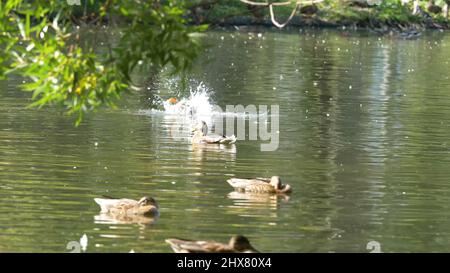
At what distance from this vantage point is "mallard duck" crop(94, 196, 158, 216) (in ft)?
66.5

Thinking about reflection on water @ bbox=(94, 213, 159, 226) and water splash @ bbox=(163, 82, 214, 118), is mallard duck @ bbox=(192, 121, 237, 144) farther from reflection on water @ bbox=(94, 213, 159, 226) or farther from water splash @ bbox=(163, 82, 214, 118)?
reflection on water @ bbox=(94, 213, 159, 226)

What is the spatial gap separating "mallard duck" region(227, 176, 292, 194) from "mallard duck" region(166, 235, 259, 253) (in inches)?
240

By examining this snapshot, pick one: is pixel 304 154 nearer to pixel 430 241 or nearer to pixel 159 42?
pixel 430 241

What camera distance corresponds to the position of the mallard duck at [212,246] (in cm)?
1647

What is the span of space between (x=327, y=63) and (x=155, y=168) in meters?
37.0

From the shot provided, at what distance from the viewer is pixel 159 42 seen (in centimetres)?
1452

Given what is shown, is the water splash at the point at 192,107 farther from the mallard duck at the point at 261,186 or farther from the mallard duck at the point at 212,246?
the mallard duck at the point at 212,246

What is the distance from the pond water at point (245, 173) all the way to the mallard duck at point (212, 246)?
3.90ft

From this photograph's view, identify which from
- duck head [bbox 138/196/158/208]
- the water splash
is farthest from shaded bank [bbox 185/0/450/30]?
duck head [bbox 138/196/158/208]

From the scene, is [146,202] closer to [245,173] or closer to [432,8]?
[245,173]

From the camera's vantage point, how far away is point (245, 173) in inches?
1022

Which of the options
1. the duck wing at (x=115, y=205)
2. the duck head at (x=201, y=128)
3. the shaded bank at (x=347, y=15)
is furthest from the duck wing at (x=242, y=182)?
the shaded bank at (x=347, y=15)

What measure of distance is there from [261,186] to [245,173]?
281cm

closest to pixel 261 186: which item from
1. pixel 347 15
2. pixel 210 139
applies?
pixel 210 139
